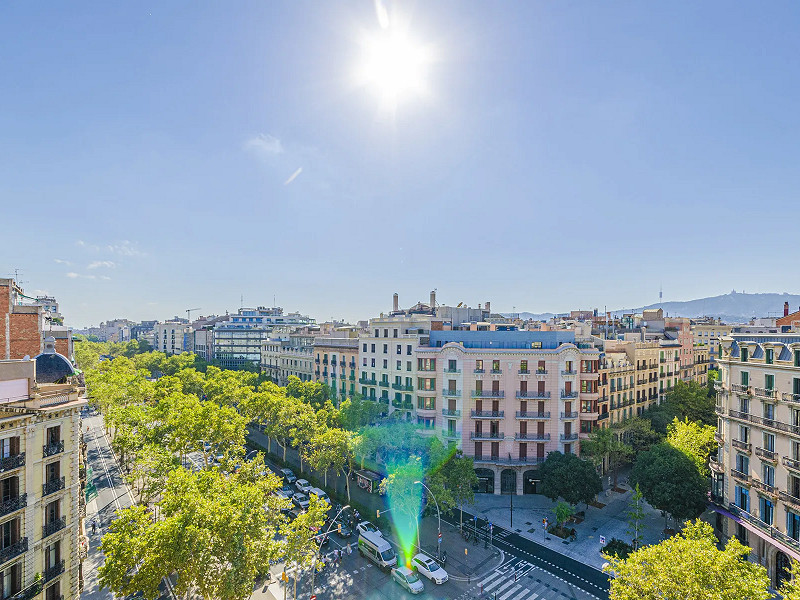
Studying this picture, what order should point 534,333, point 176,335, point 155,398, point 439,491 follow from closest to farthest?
1. point 439,491
2. point 534,333
3. point 155,398
4. point 176,335

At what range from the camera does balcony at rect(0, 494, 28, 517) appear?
2272 cm

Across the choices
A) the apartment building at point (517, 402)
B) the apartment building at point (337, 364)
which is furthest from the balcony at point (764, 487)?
the apartment building at point (337, 364)

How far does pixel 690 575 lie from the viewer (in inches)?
872

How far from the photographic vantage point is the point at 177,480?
31.9m

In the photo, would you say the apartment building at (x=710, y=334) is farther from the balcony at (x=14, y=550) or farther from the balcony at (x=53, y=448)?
the balcony at (x=14, y=550)

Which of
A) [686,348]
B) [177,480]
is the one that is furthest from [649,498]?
[686,348]

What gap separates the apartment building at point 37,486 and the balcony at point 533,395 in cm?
4760

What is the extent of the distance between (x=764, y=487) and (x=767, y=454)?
9.44ft

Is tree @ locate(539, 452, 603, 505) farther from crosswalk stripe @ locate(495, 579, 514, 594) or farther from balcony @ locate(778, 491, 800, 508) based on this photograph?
balcony @ locate(778, 491, 800, 508)

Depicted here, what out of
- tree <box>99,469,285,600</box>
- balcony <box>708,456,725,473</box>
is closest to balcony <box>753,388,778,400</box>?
balcony <box>708,456,725,473</box>

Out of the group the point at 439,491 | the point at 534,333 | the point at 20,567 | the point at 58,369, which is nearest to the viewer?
the point at 20,567

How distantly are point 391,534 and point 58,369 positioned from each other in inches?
1341

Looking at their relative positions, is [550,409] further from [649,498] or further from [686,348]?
[686,348]

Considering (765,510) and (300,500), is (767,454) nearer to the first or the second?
(765,510)
